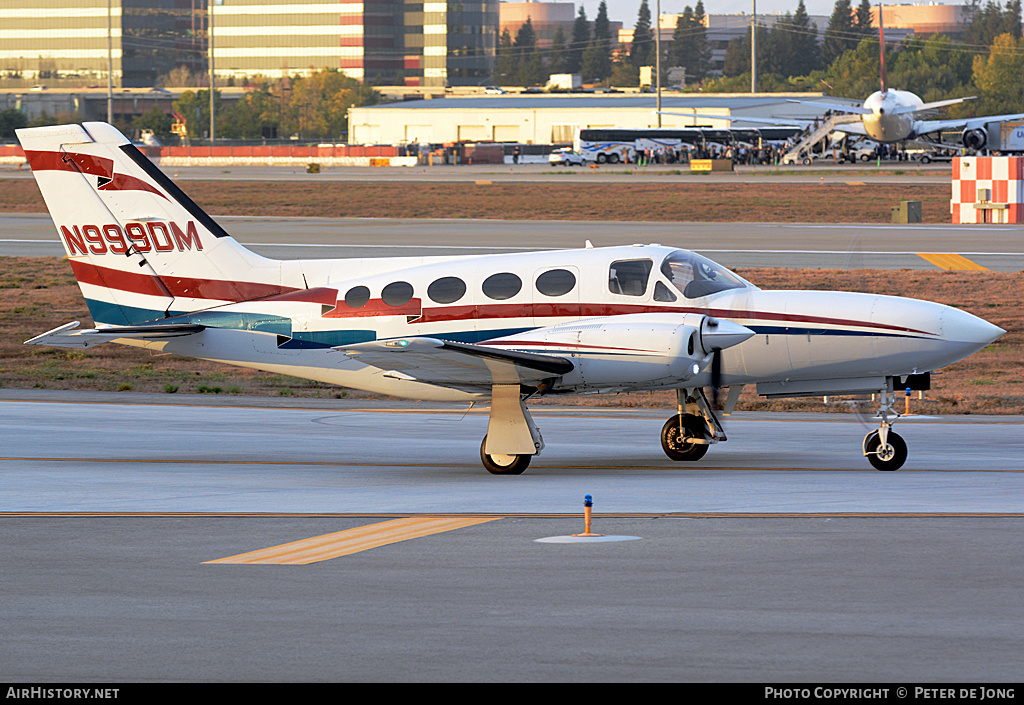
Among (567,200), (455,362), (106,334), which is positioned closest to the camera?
(455,362)

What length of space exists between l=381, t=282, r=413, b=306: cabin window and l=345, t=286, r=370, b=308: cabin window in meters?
0.27

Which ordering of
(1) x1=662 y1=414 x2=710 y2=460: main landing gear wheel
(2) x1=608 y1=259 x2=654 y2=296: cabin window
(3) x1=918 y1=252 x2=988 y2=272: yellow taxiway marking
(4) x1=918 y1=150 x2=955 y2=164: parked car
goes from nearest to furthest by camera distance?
(2) x1=608 y1=259 x2=654 y2=296: cabin window → (1) x1=662 y1=414 x2=710 y2=460: main landing gear wheel → (3) x1=918 y1=252 x2=988 y2=272: yellow taxiway marking → (4) x1=918 y1=150 x2=955 y2=164: parked car

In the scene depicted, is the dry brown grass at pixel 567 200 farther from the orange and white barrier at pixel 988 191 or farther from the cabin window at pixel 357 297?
the cabin window at pixel 357 297

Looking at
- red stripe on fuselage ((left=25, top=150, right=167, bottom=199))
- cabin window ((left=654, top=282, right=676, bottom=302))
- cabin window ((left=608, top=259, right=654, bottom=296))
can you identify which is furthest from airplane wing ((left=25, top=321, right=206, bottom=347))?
cabin window ((left=654, top=282, right=676, bottom=302))

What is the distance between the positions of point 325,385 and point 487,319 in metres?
11.0

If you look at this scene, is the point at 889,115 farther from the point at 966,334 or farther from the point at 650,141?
the point at 966,334

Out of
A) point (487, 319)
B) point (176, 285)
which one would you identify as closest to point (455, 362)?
point (487, 319)

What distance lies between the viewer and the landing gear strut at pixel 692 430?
1781cm

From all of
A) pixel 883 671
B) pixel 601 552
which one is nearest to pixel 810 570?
pixel 601 552

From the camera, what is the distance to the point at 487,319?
1706 cm

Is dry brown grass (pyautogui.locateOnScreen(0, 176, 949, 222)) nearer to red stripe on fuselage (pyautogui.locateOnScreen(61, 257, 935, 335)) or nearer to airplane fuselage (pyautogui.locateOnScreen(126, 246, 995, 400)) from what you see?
red stripe on fuselage (pyautogui.locateOnScreen(61, 257, 935, 335))

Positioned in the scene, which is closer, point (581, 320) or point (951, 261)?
point (581, 320)

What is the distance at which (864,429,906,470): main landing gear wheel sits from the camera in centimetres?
1644

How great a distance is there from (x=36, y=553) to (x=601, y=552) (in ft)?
17.0
